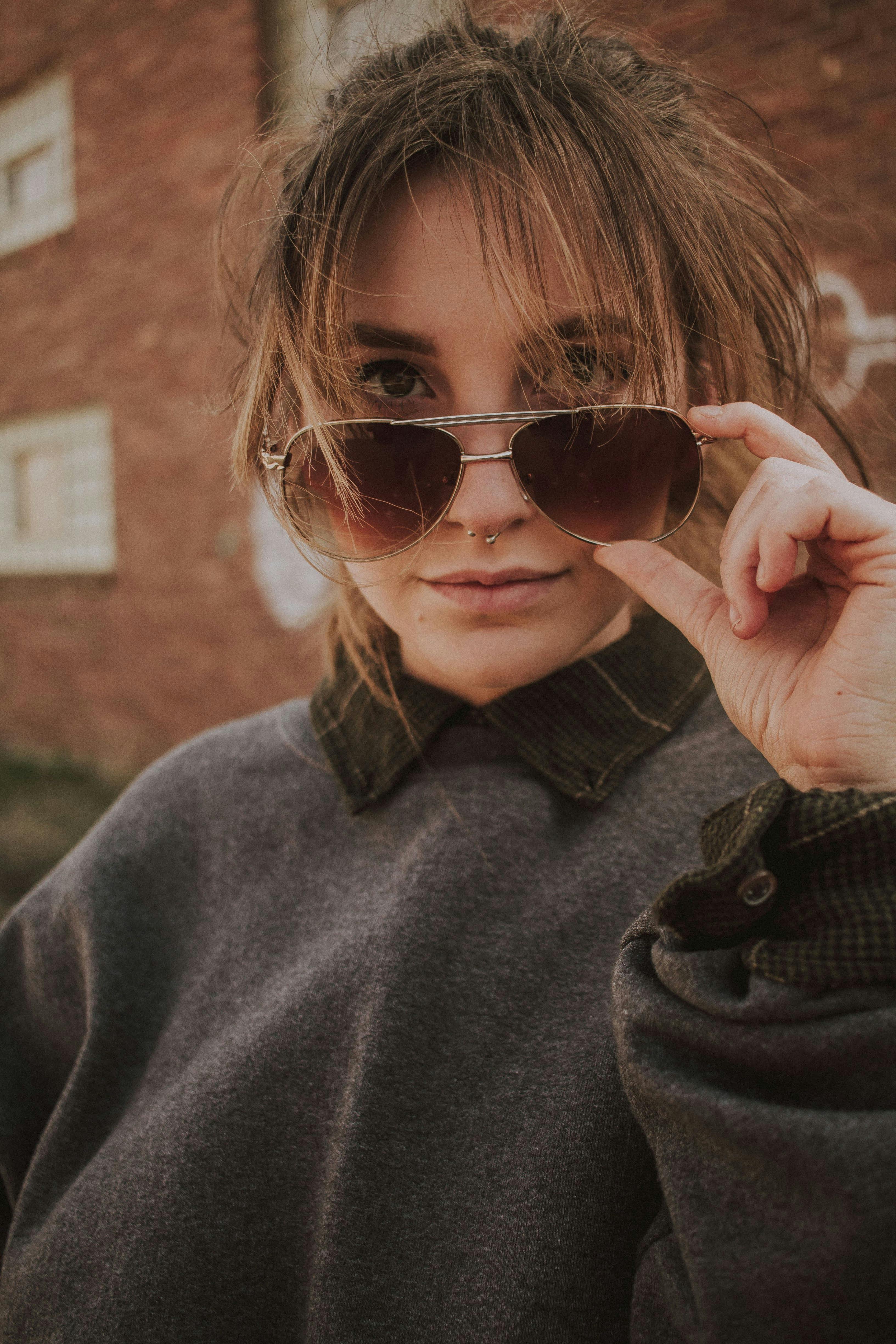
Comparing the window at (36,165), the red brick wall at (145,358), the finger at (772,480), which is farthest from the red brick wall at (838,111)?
the window at (36,165)

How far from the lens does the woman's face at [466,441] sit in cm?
99

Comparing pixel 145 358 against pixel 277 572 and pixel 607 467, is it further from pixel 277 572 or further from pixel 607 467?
pixel 607 467

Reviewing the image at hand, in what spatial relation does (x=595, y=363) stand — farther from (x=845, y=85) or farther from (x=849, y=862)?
(x=845, y=85)

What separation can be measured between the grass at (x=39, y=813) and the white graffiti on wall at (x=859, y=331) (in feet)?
13.1

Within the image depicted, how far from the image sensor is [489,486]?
3.36ft

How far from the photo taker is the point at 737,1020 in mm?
709

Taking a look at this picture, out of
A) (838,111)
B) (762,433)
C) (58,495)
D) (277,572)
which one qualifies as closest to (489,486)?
(762,433)

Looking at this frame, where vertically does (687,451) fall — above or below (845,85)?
below

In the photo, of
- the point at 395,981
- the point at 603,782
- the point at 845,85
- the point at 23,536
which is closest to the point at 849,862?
the point at 603,782

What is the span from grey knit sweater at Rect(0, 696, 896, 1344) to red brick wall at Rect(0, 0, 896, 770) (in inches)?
102

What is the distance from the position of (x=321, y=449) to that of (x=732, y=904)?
73cm

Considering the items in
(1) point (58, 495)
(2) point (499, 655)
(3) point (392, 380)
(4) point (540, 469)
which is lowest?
(2) point (499, 655)

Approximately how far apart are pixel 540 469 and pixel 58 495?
631 centimetres

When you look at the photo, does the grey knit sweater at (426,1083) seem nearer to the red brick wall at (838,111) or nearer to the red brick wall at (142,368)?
the red brick wall at (838,111)
